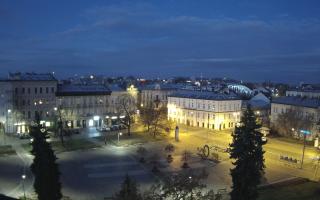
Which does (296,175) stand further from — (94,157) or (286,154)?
(94,157)

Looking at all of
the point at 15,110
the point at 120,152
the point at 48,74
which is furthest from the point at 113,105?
the point at 120,152

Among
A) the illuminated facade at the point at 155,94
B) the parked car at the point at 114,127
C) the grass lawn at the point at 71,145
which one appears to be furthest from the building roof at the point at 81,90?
the grass lawn at the point at 71,145

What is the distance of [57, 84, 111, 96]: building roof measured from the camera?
8488 centimetres

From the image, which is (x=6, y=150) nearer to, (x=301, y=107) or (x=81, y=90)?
(x=81, y=90)

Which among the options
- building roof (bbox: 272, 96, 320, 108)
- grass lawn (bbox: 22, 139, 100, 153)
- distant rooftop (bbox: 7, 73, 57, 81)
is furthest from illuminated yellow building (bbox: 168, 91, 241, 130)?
distant rooftop (bbox: 7, 73, 57, 81)

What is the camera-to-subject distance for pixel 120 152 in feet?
199

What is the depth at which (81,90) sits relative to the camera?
87688 millimetres

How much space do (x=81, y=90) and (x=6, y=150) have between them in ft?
101

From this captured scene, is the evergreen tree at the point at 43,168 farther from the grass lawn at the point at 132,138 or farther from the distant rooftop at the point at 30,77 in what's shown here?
the distant rooftop at the point at 30,77

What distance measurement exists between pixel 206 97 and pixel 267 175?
42.0m

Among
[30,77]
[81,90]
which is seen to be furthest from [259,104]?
[30,77]

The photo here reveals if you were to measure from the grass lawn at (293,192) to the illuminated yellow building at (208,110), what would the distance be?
136ft

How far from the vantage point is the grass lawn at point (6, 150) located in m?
57.5

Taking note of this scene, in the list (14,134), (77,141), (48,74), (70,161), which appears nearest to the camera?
(70,161)
